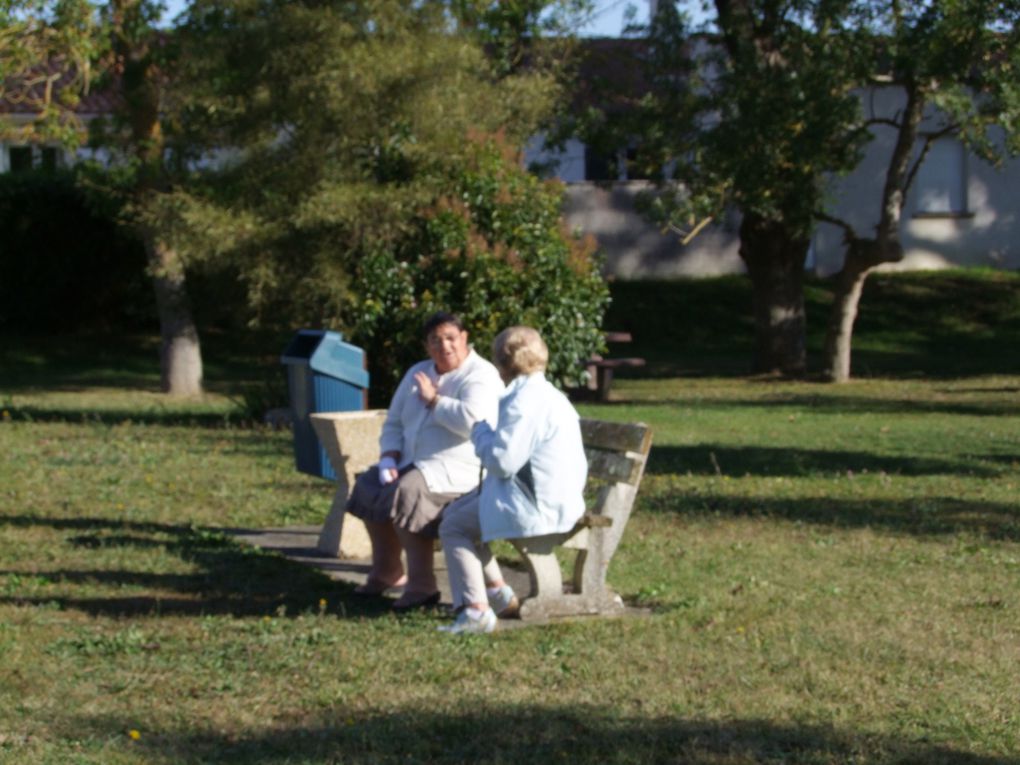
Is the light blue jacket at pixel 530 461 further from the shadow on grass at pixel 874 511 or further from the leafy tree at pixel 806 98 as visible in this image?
the leafy tree at pixel 806 98

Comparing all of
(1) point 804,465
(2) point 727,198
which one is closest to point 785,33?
(2) point 727,198

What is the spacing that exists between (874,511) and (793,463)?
2.86 meters

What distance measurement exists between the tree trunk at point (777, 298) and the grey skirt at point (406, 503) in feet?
57.0

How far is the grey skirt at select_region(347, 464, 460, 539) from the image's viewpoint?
24.2 feet

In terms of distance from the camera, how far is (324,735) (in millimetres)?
5324

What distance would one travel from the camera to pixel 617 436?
294 inches

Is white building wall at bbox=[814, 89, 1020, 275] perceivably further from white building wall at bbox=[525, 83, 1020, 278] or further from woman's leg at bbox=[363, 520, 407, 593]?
woman's leg at bbox=[363, 520, 407, 593]

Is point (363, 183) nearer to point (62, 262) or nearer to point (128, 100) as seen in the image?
point (128, 100)

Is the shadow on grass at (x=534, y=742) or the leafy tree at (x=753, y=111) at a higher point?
the leafy tree at (x=753, y=111)

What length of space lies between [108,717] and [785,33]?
17275 millimetres

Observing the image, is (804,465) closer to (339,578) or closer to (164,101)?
(339,578)

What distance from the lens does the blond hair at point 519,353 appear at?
6.88 metres

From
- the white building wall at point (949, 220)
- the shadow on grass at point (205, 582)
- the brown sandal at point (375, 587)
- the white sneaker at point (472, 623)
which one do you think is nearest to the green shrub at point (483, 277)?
the shadow on grass at point (205, 582)

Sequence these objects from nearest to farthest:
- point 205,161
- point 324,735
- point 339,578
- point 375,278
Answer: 1. point 324,735
2. point 339,578
3. point 375,278
4. point 205,161
